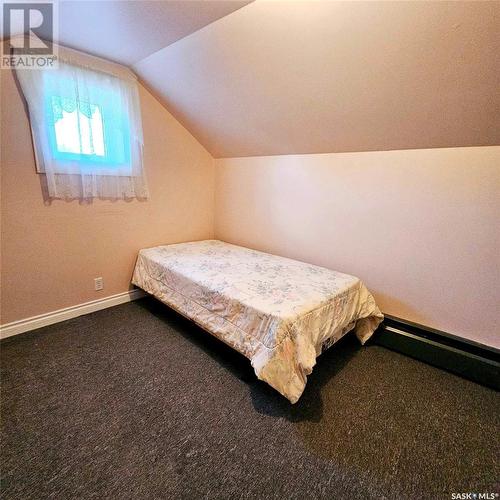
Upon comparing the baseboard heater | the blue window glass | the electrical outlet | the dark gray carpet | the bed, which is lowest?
the dark gray carpet

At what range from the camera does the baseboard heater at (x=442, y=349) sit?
1652 millimetres

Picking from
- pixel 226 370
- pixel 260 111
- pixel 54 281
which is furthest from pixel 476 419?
pixel 54 281

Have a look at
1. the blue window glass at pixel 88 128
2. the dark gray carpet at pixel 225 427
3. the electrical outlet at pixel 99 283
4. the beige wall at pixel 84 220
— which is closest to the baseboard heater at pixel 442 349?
the dark gray carpet at pixel 225 427

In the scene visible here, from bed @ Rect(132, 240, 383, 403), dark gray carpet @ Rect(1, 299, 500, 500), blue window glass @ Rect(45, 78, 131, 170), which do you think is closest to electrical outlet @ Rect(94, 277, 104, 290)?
bed @ Rect(132, 240, 383, 403)

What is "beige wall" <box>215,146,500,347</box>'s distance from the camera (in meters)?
1.68

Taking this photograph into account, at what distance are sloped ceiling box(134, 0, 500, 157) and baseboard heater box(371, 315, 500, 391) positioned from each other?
50.1 inches

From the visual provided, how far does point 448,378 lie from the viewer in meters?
1.72

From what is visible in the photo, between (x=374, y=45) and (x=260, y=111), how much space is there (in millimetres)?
→ 939

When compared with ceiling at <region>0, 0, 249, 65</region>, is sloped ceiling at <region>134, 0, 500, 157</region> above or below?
below

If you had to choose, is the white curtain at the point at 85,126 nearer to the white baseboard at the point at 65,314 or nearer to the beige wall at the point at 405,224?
the white baseboard at the point at 65,314

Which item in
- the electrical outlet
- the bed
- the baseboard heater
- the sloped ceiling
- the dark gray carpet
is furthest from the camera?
the electrical outlet

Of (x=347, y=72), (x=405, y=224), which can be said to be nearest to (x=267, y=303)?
(x=405, y=224)

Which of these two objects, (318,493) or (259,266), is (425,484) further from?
(259,266)

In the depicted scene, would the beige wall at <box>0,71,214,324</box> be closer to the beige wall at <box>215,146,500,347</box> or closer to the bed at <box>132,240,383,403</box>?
the bed at <box>132,240,383,403</box>
